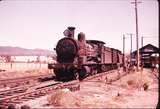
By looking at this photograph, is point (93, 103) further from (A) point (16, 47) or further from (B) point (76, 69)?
(A) point (16, 47)

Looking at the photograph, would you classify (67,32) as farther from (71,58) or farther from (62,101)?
(62,101)

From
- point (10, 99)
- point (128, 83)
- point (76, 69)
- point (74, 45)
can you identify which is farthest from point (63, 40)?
point (10, 99)

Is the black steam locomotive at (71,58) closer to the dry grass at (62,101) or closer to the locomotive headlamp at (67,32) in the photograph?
the locomotive headlamp at (67,32)

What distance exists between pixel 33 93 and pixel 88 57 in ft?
35.6

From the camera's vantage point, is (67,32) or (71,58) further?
(67,32)

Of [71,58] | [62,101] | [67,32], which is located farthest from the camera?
[67,32]

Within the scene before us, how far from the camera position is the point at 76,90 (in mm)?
15281

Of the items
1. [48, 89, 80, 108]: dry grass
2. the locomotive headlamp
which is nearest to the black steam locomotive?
the locomotive headlamp

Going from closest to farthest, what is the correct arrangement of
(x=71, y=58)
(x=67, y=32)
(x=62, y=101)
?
(x=62, y=101) → (x=71, y=58) → (x=67, y=32)

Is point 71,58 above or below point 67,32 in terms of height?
below

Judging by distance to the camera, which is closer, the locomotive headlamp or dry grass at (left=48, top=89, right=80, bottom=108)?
dry grass at (left=48, top=89, right=80, bottom=108)

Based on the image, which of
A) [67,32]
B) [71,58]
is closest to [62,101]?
[71,58]

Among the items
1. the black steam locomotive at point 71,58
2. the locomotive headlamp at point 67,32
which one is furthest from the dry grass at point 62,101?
the locomotive headlamp at point 67,32

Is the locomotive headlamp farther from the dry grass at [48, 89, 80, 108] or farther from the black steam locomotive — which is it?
the dry grass at [48, 89, 80, 108]
